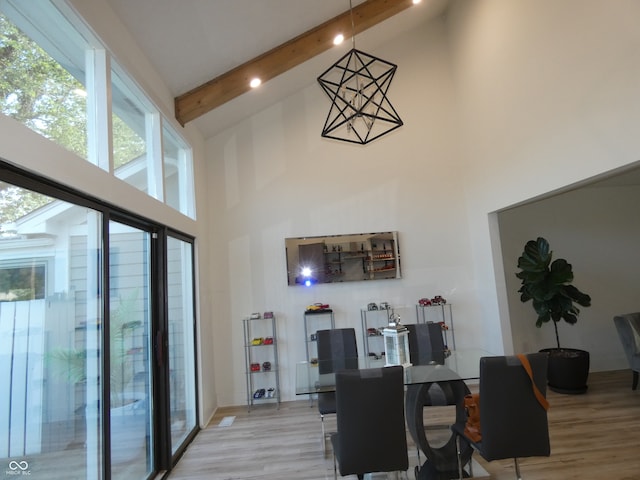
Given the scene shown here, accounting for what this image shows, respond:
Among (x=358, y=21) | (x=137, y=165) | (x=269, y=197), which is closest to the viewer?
(x=137, y=165)

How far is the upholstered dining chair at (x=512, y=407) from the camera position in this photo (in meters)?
2.14

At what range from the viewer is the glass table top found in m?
2.57

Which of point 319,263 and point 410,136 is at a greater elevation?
point 410,136

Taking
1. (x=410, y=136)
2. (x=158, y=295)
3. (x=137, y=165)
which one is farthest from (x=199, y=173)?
(x=410, y=136)

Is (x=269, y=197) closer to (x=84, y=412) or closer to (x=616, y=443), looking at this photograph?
(x=84, y=412)

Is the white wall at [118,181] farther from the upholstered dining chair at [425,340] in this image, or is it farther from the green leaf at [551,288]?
the green leaf at [551,288]

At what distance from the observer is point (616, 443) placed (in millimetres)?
3043

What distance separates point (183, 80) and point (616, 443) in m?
5.32

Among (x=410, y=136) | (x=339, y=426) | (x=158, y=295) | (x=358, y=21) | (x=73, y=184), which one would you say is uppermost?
(x=358, y=21)

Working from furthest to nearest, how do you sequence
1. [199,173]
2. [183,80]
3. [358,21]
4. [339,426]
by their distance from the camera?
1. [199,173]
2. [358,21]
3. [183,80]
4. [339,426]

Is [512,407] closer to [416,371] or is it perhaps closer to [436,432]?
[416,371]

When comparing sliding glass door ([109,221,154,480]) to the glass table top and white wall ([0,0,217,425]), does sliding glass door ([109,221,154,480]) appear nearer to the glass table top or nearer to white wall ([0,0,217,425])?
white wall ([0,0,217,425])

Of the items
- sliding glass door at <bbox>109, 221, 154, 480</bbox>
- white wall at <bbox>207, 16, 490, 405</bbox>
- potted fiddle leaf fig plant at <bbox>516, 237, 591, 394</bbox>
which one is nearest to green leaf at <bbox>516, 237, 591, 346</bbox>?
potted fiddle leaf fig plant at <bbox>516, 237, 591, 394</bbox>

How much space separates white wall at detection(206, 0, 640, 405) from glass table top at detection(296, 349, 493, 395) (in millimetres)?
1604
